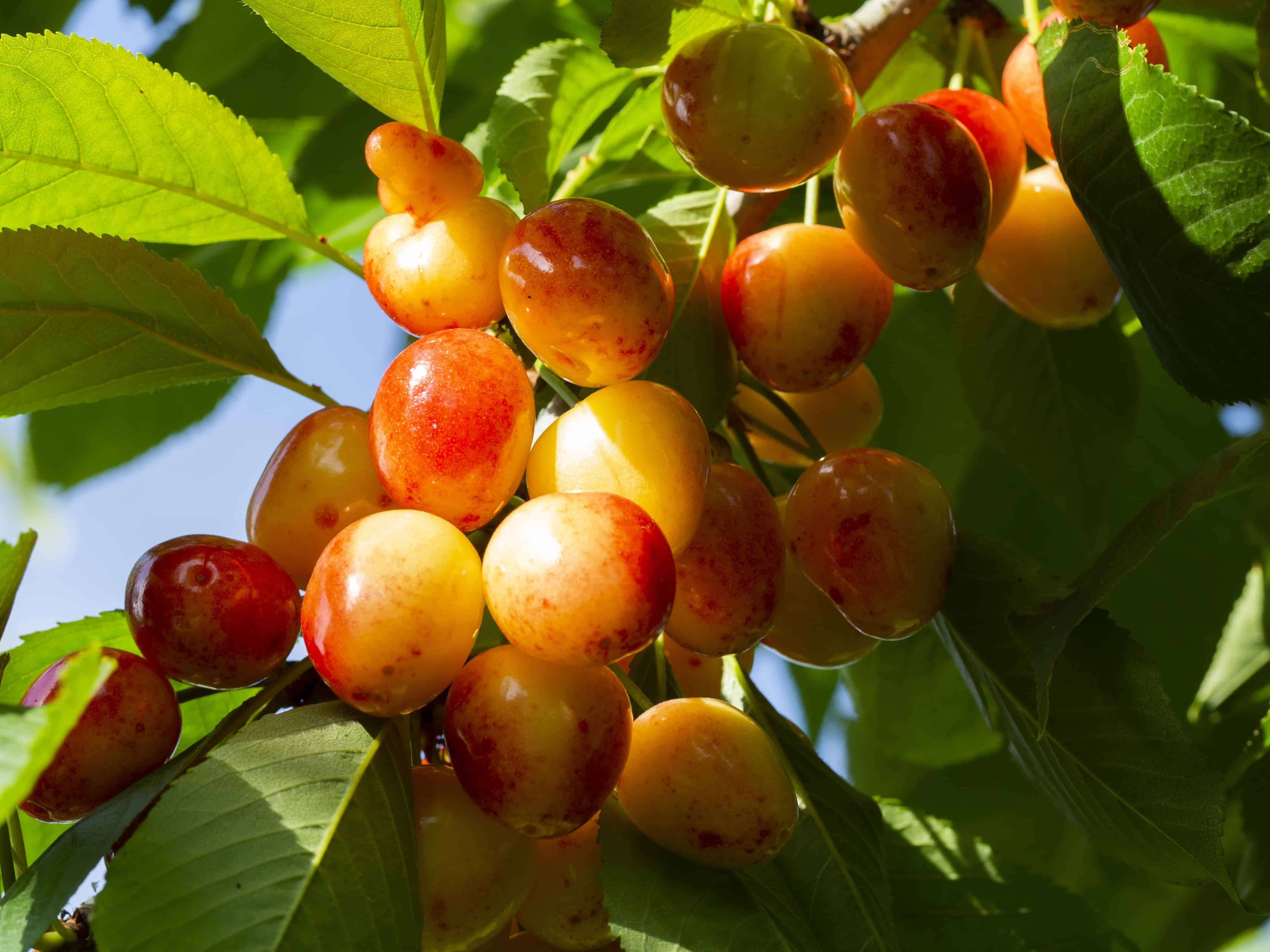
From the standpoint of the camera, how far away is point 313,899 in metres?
0.46

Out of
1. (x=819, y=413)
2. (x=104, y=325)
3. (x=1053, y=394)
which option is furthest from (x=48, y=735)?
(x=1053, y=394)

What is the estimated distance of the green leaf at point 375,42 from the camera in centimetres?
61

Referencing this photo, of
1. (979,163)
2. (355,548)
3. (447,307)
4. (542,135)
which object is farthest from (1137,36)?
(355,548)

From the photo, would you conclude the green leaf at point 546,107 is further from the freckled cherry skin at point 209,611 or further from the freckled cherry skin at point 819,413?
the freckled cherry skin at point 209,611

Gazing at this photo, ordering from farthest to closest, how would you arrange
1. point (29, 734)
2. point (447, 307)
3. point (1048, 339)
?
point (1048, 339), point (447, 307), point (29, 734)

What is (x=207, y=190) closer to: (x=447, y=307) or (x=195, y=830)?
(x=447, y=307)

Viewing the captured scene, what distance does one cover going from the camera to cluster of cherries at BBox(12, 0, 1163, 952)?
1.62ft

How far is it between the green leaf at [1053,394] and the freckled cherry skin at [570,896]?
0.62 meters

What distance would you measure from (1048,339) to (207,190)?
0.74 m

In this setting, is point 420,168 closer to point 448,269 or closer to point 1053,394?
point 448,269

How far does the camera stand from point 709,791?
54 centimetres

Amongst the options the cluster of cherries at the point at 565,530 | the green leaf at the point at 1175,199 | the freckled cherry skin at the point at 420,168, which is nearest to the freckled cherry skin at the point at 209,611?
the cluster of cherries at the point at 565,530

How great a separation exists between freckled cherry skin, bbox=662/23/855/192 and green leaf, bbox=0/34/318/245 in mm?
292

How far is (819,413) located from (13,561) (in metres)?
0.55
